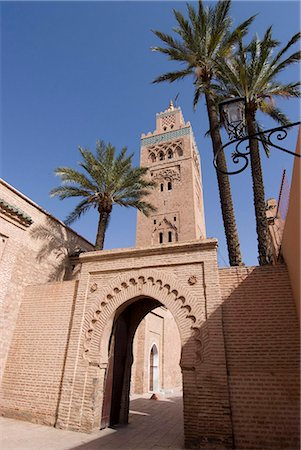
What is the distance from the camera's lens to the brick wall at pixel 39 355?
6910 mm

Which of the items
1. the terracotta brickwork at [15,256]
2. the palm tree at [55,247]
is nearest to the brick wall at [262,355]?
the terracotta brickwork at [15,256]

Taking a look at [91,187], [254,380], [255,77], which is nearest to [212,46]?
[255,77]

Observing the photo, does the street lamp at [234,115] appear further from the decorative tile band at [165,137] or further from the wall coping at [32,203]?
the decorative tile band at [165,137]

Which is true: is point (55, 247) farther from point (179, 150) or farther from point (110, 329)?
point (179, 150)

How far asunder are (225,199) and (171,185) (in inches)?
558

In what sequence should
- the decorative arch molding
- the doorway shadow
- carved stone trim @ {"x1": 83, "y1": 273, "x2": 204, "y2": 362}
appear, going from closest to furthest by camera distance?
the doorway shadow
the decorative arch molding
carved stone trim @ {"x1": 83, "y1": 273, "x2": 204, "y2": 362}

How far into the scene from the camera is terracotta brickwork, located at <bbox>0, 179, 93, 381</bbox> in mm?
8312

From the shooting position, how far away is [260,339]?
18.8 feet

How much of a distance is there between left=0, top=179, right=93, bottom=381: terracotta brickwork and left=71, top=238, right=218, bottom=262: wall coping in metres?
2.58

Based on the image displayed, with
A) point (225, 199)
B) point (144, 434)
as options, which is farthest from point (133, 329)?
point (225, 199)

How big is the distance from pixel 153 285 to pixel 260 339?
274cm

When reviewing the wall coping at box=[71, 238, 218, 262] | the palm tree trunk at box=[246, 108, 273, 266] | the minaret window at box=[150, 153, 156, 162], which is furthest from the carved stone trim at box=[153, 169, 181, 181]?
the wall coping at box=[71, 238, 218, 262]

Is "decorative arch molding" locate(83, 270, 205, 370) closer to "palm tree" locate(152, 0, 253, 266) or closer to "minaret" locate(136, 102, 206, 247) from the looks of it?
"palm tree" locate(152, 0, 253, 266)

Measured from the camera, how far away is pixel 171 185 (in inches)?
916
